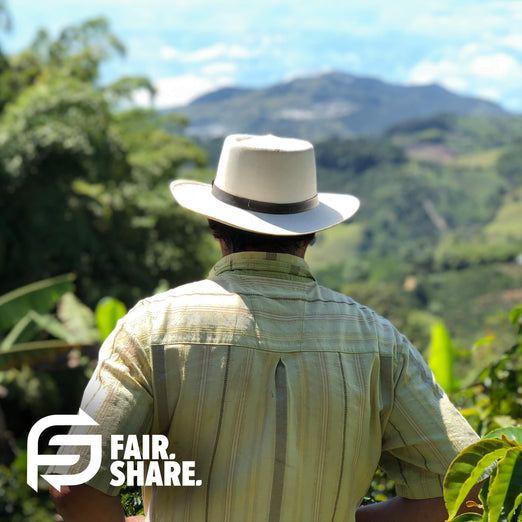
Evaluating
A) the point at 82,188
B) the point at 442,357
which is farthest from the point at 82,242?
the point at 442,357

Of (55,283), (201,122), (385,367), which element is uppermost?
(385,367)

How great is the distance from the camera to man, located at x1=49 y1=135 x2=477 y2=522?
1.23 meters

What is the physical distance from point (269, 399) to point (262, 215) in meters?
0.41

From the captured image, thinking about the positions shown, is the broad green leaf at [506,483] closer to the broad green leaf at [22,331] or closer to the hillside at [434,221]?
the broad green leaf at [22,331]

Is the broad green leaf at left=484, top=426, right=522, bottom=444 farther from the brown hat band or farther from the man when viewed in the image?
the brown hat band

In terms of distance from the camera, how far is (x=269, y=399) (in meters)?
1.25

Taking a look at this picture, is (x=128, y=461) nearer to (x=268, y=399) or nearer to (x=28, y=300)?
(x=268, y=399)

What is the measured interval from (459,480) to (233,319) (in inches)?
18.8

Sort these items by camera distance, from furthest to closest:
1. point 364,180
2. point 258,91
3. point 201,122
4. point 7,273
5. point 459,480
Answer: point 258,91 → point 201,122 → point 364,180 → point 7,273 → point 459,480

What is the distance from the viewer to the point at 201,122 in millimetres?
131125

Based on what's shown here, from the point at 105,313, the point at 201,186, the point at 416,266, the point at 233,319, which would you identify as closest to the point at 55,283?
the point at 105,313

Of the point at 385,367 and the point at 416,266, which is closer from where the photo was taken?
the point at 385,367

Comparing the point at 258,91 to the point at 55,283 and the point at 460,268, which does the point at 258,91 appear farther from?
the point at 55,283

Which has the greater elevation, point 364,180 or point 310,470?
point 310,470
